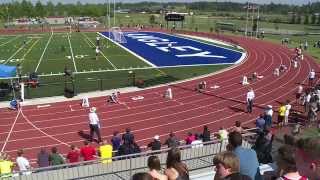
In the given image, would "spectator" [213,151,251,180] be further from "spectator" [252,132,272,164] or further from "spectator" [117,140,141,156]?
"spectator" [117,140,141,156]

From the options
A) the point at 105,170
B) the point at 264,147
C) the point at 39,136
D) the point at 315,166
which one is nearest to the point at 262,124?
the point at 264,147

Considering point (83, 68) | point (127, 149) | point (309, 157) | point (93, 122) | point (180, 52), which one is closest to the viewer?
point (309, 157)

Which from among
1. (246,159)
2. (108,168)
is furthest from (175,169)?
(108,168)

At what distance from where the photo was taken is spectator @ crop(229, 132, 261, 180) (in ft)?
19.3

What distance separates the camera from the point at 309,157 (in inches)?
148

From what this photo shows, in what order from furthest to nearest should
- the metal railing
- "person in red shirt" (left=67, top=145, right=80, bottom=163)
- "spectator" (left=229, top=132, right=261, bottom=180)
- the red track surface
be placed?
the red track surface
"person in red shirt" (left=67, top=145, right=80, bottom=163)
the metal railing
"spectator" (left=229, top=132, right=261, bottom=180)

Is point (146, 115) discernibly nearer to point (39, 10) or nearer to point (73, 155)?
point (73, 155)

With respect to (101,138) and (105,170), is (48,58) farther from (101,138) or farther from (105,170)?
(105,170)

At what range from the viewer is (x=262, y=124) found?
51.2 feet

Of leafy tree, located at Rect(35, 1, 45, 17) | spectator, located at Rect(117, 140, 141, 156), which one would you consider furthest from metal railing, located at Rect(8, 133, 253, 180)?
leafy tree, located at Rect(35, 1, 45, 17)

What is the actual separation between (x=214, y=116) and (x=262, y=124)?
284 inches

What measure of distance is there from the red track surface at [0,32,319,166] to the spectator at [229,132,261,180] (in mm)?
12360

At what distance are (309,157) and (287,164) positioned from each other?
3.61ft

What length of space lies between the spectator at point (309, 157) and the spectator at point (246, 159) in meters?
1.96
